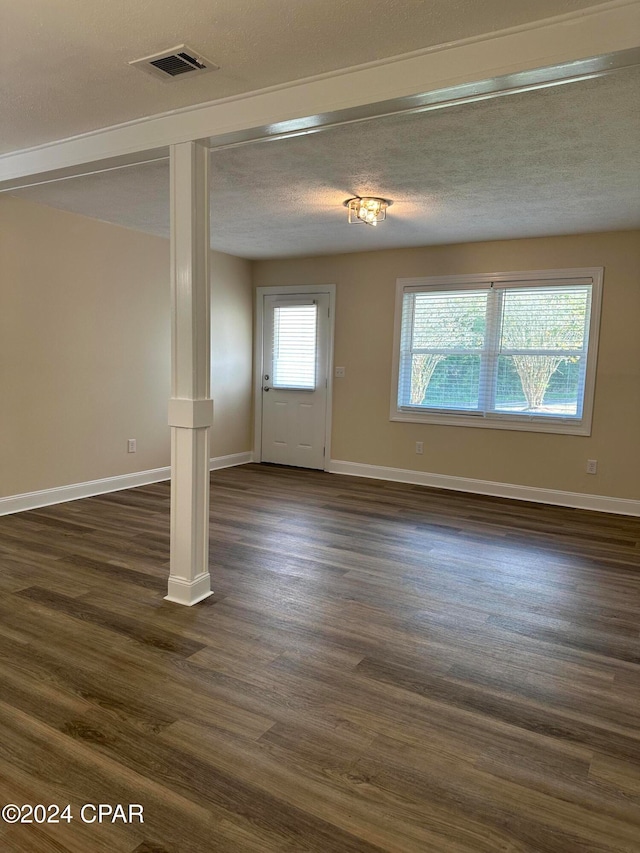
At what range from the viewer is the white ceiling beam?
6.31 ft

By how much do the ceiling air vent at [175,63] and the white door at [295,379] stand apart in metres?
3.98

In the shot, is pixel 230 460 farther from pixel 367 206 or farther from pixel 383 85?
pixel 383 85

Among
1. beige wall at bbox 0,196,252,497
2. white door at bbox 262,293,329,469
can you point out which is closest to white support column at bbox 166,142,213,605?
beige wall at bbox 0,196,252,497

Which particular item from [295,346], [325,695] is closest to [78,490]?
[295,346]

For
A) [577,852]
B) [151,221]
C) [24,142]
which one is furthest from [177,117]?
[577,852]

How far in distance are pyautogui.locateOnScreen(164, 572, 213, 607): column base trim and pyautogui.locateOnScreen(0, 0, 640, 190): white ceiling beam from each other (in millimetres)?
2218

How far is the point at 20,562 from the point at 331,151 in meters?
3.04

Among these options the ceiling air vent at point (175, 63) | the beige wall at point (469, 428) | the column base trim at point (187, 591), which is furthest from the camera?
the beige wall at point (469, 428)

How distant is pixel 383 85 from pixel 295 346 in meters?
4.39

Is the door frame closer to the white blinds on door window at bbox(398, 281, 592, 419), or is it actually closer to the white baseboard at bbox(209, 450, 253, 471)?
the white baseboard at bbox(209, 450, 253, 471)

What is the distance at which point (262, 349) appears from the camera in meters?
6.82

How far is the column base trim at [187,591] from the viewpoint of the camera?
9.55ft

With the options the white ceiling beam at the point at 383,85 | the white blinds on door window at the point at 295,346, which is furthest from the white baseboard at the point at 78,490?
the white ceiling beam at the point at 383,85

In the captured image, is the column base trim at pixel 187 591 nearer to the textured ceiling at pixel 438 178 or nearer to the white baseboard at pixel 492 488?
the textured ceiling at pixel 438 178
